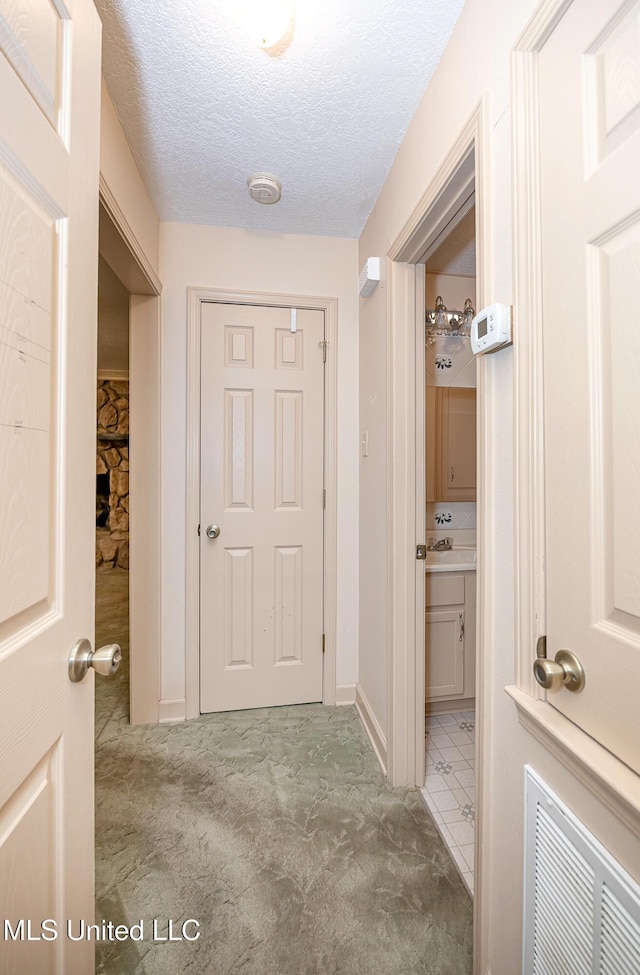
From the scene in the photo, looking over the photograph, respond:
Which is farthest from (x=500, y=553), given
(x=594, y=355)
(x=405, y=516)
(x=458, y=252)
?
(x=458, y=252)

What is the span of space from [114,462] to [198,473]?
13.6 ft

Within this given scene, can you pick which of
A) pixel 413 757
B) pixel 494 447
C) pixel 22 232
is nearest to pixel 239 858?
pixel 413 757

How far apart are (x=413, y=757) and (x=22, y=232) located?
1993mm

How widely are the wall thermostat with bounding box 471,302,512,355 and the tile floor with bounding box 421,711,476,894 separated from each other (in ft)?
4.88

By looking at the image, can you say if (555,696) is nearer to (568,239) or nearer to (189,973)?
(568,239)

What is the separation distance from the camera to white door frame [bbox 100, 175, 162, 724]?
2117mm

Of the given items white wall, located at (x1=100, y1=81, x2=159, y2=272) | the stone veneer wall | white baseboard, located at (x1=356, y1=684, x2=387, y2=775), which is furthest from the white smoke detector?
the stone veneer wall

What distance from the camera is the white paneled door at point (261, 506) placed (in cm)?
223

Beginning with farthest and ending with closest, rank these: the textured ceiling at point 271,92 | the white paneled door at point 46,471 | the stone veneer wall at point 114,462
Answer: the stone veneer wall at point 114,462 → the textured ceiling at point 271,92 → the white paneled door at point 46,471

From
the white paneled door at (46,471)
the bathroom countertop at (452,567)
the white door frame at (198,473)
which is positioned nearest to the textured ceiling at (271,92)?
the white door frame at (198,473)

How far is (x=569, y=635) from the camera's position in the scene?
782 mm

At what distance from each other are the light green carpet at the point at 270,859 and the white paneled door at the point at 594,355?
3.11ft

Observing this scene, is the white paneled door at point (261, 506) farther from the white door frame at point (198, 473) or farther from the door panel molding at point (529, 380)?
the door panel molding at point (529, 380)

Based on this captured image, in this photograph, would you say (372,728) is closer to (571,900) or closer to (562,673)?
(571,900)
